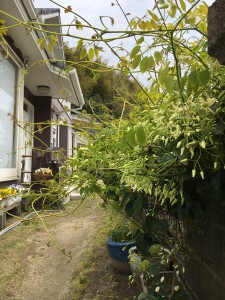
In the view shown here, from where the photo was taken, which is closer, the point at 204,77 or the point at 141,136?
the point at 204,77

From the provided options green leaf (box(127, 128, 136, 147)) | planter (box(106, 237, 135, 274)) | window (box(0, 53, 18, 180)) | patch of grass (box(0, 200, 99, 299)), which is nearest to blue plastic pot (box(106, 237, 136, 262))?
planter (box(106, 237, 135, 274))

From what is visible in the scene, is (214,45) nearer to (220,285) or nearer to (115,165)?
(115,165)

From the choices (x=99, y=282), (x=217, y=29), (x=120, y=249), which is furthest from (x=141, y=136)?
(x=99, y=282)

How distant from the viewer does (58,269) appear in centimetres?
353

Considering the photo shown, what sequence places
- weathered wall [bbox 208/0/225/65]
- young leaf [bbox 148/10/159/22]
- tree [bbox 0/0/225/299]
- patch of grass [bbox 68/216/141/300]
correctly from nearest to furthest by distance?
weathered wall [bbox 208/0/225/65] < tree [bbox 0/0/225/299] < young leaf [bbox 148/10/159/22] < patch of grass [bbox 68/216/141/300]

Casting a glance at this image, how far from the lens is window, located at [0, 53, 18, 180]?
18.0 ft

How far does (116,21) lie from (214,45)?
0.64 metres

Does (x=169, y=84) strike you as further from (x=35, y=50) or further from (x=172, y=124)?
(x=35, y=50)

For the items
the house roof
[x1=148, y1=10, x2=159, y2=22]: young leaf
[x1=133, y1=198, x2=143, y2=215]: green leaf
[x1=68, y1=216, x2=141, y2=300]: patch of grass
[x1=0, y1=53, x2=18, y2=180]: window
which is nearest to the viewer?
[x1=148, y1=10, x2=159, y2=22]: young leaf

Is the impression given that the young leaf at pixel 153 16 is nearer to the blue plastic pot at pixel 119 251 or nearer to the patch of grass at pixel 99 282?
the patch of grass at pixel 99 282

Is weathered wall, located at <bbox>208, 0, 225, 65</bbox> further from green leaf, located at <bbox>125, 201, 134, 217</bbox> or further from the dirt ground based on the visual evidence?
the dirt ground

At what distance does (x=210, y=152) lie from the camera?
114cm

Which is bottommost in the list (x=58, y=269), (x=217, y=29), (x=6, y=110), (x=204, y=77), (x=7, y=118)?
(x=58, y=269)

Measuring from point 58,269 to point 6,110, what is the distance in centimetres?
331
